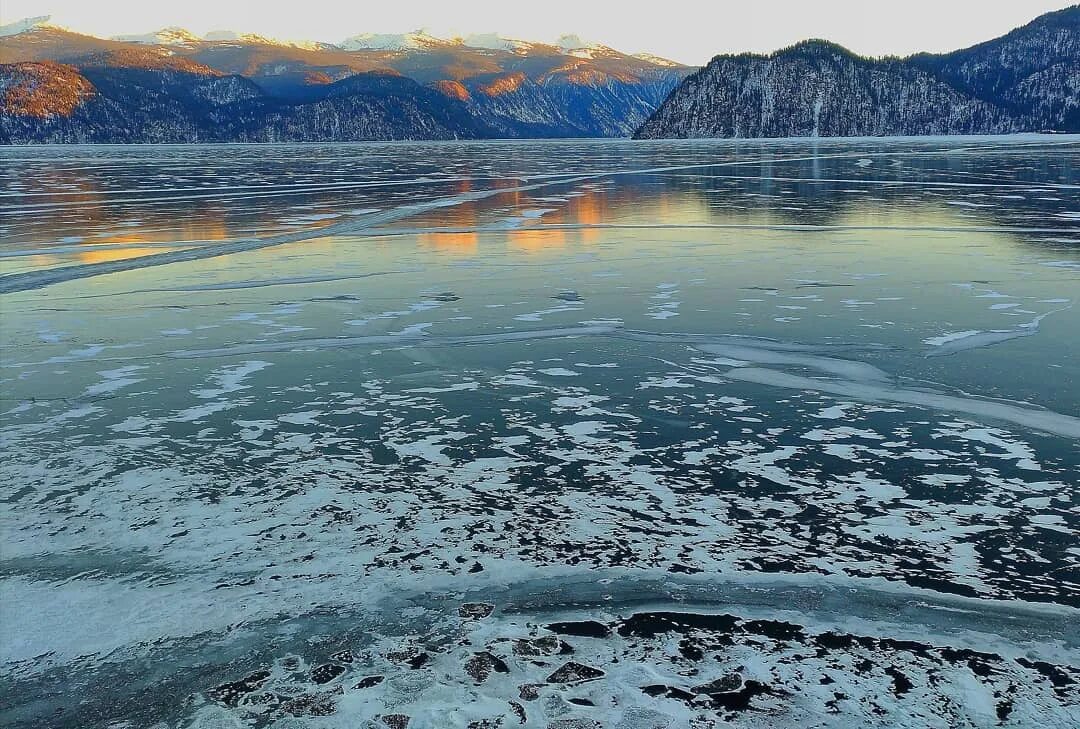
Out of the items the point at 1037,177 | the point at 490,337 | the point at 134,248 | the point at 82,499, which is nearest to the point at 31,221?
the point at 134,248

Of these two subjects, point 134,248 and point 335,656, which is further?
point 134,248

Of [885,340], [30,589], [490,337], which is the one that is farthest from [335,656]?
[885,340]

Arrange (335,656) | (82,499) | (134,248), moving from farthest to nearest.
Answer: (134,248) → (82,499) → (335,656)

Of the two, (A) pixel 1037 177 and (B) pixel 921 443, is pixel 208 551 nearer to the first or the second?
(B) pixel 921 443

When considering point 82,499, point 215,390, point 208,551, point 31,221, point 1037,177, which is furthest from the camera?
point 1037,177

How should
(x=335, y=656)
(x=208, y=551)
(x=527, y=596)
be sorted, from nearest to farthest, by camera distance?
(x=335, y=656)
(x=527, y=596)
(x=208, y=551)

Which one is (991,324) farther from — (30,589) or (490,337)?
(30,589)
